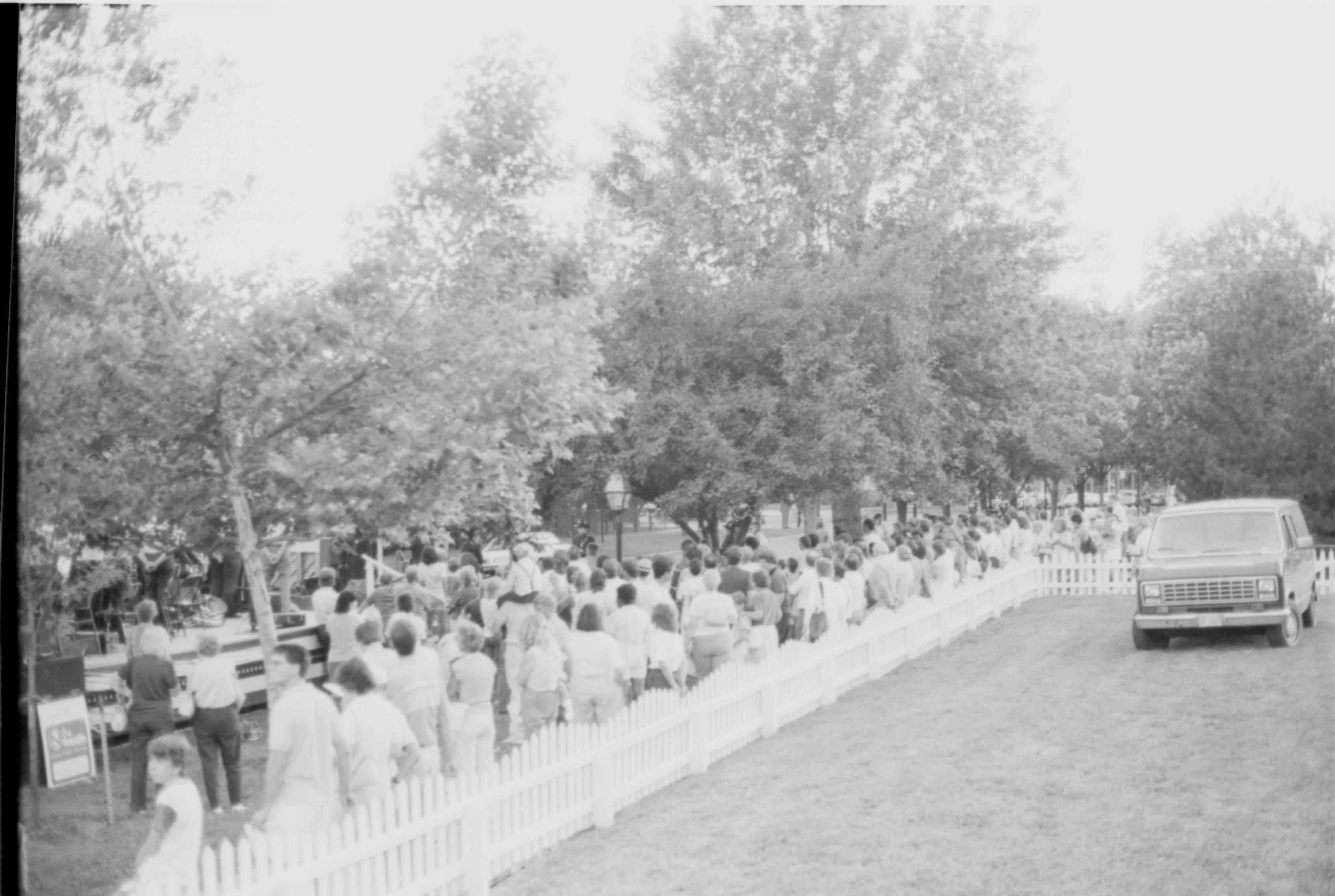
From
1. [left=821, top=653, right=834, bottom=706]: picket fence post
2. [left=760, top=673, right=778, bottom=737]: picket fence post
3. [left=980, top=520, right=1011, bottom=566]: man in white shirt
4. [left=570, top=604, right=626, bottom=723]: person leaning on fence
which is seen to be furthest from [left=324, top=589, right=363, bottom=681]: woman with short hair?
[left=980, top=520, right=1011, bottom=566]: man in white shirt

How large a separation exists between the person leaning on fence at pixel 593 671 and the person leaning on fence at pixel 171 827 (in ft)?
14.1

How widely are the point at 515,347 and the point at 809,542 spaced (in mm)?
7305

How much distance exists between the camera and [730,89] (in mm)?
25891

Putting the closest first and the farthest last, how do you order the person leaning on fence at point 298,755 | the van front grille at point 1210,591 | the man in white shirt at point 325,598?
the person leaning on fence at point 298,755
the man in white shirt at point 325,598
the van front grille at point 1210,591

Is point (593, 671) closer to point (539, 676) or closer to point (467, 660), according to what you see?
point (539, 676)

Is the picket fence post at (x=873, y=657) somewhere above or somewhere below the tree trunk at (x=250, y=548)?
below

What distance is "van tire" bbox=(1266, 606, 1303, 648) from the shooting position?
15375 mm

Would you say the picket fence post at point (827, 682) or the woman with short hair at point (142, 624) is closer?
the woman with short hair at point (142, 624)

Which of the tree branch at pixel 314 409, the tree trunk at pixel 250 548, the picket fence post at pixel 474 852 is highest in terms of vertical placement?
the tree branch at pixel 314 409

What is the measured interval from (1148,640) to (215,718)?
11.3 metres

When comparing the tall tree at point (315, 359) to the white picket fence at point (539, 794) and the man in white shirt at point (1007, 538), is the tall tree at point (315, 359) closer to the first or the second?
the white picket fence at point (539, 794)

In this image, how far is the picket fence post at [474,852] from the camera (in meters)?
7.63

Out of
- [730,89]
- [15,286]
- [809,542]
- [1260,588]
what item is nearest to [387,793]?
[15,286]

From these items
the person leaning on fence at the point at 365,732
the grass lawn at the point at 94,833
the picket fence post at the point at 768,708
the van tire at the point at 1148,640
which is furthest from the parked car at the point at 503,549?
the person leaning on fence at the point at 365,732
